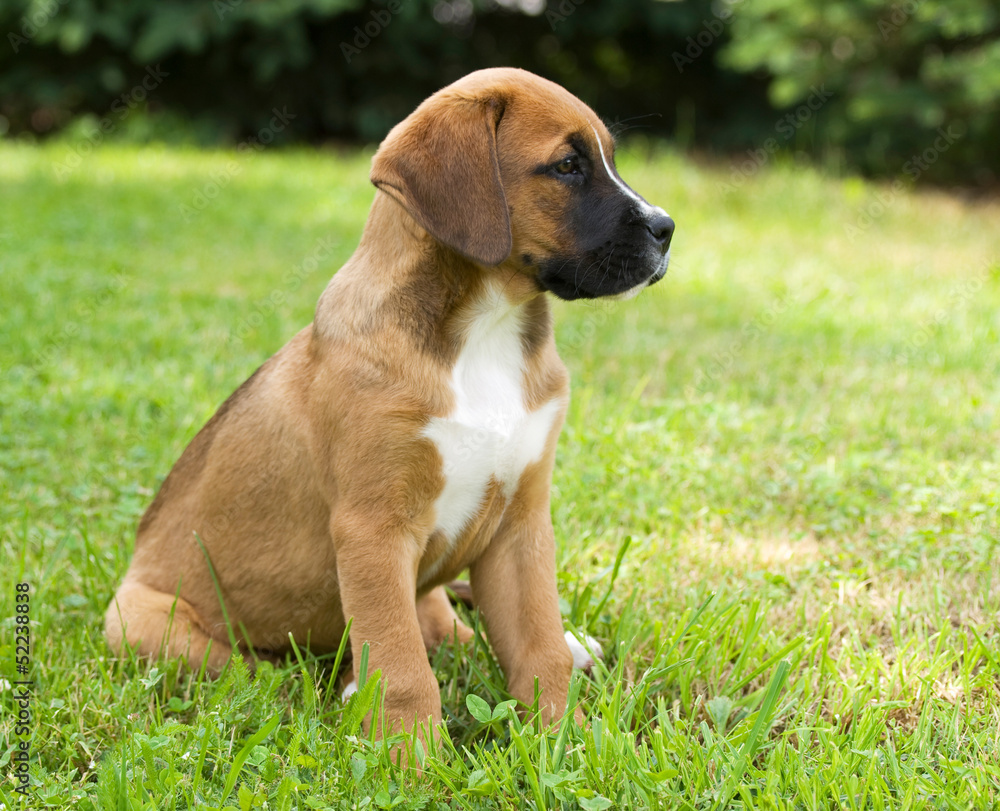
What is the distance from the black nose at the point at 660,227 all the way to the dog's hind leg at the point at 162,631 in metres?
1.55

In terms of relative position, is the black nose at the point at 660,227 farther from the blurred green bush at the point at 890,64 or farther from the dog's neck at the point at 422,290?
the blurred green bush at the point at 890,64

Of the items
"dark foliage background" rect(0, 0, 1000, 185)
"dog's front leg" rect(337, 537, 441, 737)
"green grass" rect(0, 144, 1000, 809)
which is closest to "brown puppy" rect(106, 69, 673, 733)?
"dog's front leg" rect(337, 537, 441, 737)

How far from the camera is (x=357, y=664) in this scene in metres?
2.31

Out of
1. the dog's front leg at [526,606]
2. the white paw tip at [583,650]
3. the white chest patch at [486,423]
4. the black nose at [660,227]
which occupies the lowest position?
the white paw tip at [583,650]

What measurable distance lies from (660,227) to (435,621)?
131cm

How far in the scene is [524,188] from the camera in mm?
2385

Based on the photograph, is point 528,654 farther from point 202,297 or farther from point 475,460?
point 202,297

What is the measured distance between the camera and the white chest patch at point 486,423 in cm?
227

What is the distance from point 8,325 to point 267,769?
4177 millimetres

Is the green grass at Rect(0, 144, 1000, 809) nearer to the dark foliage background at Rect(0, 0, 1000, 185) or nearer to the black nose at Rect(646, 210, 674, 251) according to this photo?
the black nose at Rect(646, 210, 674, 251)

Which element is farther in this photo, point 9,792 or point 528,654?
point 528,654

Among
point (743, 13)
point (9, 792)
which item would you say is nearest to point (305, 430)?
point (9, 792)

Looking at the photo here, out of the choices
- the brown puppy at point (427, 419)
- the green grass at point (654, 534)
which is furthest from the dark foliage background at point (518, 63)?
the brown puppy at point (427, 419)

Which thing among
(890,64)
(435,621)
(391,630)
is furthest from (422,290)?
(890,64)
